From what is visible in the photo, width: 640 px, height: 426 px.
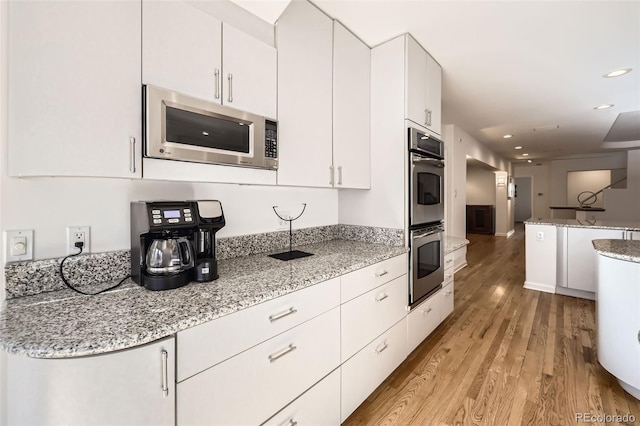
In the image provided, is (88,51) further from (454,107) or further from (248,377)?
(454,107)

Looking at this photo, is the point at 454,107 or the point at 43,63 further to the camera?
the point at 454,107

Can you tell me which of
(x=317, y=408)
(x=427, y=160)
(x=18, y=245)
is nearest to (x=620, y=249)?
(x=427, y=160)

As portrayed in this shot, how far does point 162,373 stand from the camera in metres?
0.87

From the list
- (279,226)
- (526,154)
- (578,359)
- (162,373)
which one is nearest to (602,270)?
(578,359)

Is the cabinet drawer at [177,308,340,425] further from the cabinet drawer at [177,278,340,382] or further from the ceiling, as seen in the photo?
the ceiling

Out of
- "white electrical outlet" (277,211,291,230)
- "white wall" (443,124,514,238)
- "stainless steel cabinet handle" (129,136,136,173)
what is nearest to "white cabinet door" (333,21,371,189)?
"white electrical outlet" (277,211,291,230)

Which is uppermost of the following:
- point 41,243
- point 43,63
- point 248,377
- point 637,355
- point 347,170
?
point 43,63

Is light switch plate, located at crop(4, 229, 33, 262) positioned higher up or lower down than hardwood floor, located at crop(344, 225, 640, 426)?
higher up

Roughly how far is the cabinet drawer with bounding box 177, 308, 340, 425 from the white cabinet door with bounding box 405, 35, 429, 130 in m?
1.62

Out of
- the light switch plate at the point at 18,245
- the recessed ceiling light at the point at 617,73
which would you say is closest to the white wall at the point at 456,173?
the recessed ceiling light at the point at 617,73

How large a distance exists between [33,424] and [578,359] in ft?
10.5

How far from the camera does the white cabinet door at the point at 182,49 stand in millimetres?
1154

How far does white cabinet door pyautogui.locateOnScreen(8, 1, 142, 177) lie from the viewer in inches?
36.3

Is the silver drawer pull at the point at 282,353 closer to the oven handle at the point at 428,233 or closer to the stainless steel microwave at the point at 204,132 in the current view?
the stainless steel microwave at the point at 204,132
